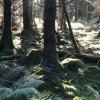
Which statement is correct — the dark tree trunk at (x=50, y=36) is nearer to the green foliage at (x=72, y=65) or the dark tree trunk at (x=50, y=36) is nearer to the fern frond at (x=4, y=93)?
the green foliage at (x=72, y=65)

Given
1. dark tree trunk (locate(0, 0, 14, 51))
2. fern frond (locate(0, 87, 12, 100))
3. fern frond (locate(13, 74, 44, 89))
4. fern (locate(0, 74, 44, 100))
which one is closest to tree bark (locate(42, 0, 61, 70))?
fern frond (locate(13, 74, 44, 89))

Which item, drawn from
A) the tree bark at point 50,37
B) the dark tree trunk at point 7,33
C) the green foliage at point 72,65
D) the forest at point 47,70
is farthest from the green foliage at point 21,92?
the dark tree trunk at point 7,33

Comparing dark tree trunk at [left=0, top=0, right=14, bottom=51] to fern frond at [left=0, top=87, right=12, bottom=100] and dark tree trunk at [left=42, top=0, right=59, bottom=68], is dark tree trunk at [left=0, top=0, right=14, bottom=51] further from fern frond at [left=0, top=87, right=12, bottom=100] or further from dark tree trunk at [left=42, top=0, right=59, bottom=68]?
fern frond at [left=0, top=87, right=12, bottom=100]

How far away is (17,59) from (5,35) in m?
3.14

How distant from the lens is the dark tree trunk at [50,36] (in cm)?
1256

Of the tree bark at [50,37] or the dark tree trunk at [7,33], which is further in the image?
the dark tree trunk at [7,33]

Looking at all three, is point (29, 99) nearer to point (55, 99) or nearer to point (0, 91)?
point (0, 91)

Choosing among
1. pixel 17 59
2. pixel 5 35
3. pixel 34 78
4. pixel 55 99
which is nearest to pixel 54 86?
pixel 55 99

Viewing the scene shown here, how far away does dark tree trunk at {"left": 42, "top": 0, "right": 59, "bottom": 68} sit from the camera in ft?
41.2

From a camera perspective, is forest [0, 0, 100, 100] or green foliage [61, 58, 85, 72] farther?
green foliage [61, 58, 85, 72]

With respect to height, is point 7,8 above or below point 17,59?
above

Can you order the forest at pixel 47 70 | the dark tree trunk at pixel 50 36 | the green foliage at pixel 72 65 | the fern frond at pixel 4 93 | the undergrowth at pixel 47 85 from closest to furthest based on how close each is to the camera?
the fern frond at pixel 4 93 < the undergrowth at pixel 47 85 < the forest at pixel 47 70 < the dark tree trunk at pixel 50 36 < the green foliage at pixel 72 65

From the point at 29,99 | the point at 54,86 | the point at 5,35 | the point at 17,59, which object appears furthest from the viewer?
the point at 5,35

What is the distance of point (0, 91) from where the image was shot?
7.52 m
